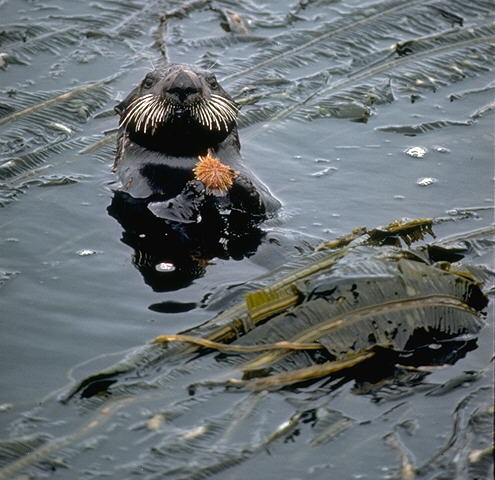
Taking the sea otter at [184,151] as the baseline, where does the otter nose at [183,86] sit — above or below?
above

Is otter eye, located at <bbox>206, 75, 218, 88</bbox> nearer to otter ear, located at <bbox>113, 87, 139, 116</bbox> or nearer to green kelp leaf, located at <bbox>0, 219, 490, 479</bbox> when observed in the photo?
otter ear, located at <bbox>113, 87, 139, 116</bbox>

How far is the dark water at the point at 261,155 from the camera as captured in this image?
4.33m

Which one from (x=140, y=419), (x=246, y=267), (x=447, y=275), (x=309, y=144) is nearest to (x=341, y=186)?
(x=309, y=144)

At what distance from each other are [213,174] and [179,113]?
1.52 feet

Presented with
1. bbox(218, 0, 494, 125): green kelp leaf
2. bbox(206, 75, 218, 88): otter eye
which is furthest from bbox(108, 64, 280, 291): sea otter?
bbox(218, 0, 494, 125): green kelp leaf

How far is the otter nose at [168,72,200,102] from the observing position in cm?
550

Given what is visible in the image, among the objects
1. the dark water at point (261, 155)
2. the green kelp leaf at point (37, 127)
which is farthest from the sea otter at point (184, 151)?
the green kelp leaf at point (37, 127)

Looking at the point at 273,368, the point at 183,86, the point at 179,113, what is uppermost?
the point at 183,86

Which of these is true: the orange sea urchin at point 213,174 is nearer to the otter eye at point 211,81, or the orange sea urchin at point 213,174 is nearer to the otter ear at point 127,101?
the otter eye at point 211,81

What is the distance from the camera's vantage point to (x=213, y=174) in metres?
5.31

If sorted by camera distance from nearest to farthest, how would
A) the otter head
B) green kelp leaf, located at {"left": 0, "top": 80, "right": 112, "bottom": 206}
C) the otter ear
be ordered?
the otter head, the otter ear, green kelp leaf, located at {"left": 0, "top": 80, "right": 112, "bottom": 206}

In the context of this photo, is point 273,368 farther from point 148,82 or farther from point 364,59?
point 364,59

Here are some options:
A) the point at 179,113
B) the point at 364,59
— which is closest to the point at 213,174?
the point at 179,113

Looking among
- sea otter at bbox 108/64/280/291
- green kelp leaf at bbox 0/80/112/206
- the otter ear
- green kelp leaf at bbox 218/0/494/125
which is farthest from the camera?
green kelp leaf at bbox 218/0/494/125
